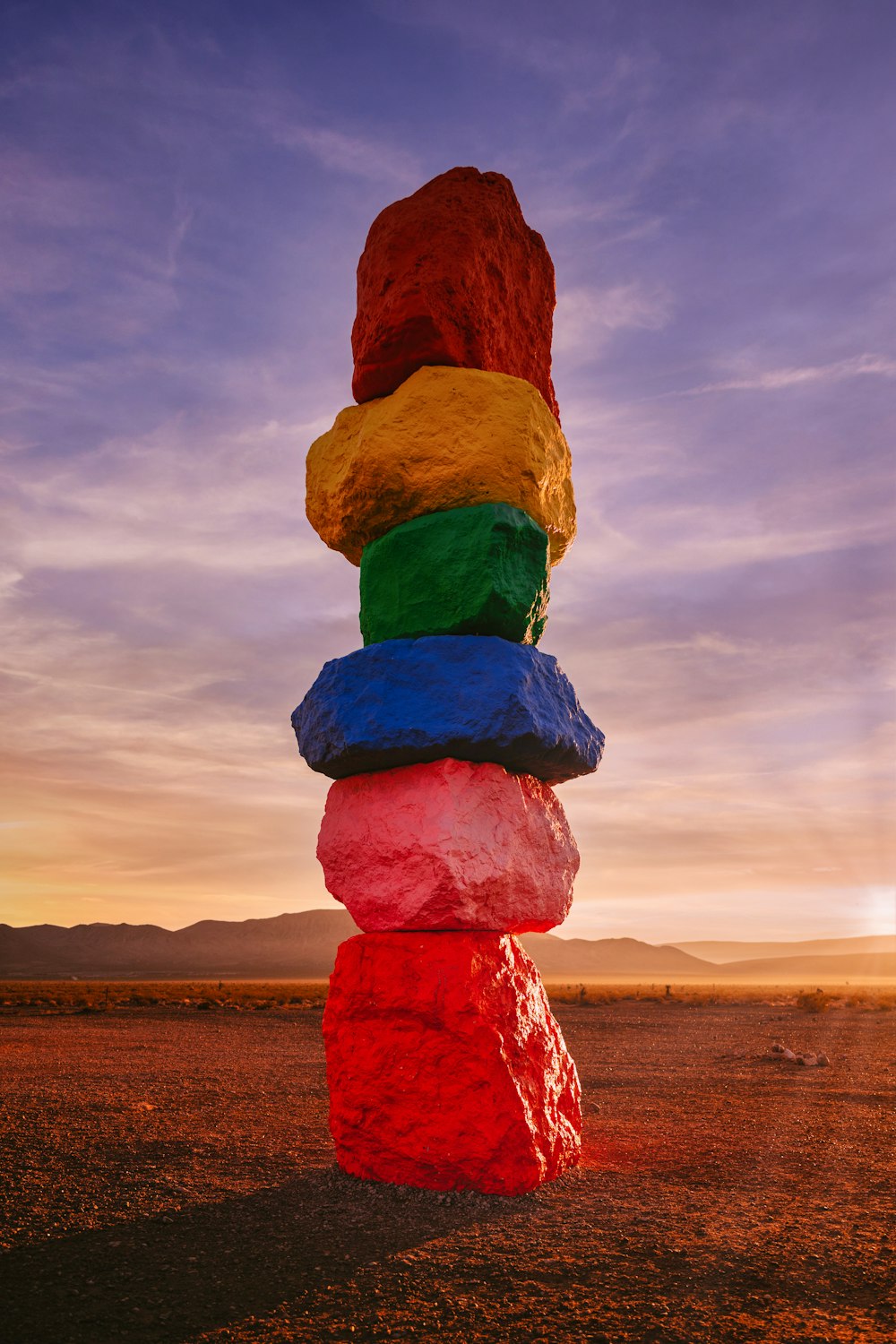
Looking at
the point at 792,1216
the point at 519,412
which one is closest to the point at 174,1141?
the point at 792,1216

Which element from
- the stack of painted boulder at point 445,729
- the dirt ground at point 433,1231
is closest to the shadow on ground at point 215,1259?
the dirt ground at point 433,1231

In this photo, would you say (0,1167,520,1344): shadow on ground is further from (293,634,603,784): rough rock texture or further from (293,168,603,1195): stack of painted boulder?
(293,634,603,784): rough rock texture

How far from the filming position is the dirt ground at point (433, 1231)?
13.2 feet

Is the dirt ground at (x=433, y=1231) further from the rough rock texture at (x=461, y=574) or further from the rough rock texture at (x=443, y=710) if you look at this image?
Result: the rough rock texture at (x=461, y=574)

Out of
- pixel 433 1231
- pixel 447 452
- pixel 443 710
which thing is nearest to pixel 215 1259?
pixel 433 1231

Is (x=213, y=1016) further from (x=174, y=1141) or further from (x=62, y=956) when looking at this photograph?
(x=62, y=956)

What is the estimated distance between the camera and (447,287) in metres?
7.07

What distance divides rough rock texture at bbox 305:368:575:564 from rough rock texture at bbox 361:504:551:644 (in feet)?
0.62

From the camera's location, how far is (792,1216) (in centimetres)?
557

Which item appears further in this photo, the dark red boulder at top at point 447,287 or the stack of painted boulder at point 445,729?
the dark red boulder at top at point 447,287

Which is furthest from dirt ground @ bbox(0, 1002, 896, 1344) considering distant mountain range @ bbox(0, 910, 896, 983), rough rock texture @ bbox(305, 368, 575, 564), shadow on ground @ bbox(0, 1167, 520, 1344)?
distant mountain range @ bbox(0, 910, 896, 983)

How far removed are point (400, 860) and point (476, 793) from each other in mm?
719

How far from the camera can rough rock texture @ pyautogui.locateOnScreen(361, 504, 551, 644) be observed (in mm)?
6613

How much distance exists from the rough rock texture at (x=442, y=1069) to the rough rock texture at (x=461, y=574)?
232 centimetres
